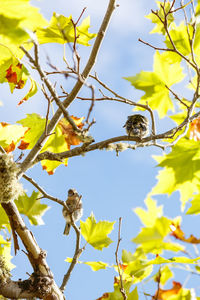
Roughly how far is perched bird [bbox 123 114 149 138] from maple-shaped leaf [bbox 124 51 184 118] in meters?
0.13

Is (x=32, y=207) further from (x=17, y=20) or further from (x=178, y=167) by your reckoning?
(x=17, y=20)

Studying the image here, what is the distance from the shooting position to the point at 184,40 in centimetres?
225

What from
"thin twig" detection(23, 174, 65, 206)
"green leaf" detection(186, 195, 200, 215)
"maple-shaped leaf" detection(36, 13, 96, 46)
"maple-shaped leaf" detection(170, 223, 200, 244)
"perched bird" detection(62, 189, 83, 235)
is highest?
"maple-shaped leaf" detection(36, 13, 96, 46)

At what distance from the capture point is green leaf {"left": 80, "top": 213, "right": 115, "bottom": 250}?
2207 millimetres

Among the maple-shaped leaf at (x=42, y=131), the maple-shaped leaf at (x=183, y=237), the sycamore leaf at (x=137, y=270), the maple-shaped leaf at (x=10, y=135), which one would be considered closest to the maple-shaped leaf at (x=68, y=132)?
the maple-shaped leaf at (x=42, y=131)

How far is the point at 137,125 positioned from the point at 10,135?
0.80 m

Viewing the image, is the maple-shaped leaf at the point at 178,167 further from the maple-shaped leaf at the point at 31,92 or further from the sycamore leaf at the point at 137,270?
the maple-shaped leaf at the point at 31,92

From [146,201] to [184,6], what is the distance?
3.98ft

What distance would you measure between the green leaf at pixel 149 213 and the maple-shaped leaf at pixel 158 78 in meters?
0.93

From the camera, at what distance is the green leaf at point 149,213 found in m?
1.34

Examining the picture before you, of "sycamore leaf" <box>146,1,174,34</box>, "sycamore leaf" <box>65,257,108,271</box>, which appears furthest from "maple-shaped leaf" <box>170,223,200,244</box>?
"sycamore leaf" <box>146,1,174,34</box>

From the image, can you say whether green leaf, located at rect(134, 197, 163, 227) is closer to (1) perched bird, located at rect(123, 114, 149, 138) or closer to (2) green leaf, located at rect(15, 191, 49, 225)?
(1) perched bird, located at rect(123, 114, 149, 138)

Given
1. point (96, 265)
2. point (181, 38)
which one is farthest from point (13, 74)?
point (96, 265)

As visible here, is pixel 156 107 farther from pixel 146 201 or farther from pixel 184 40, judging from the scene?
pixel 146 201
